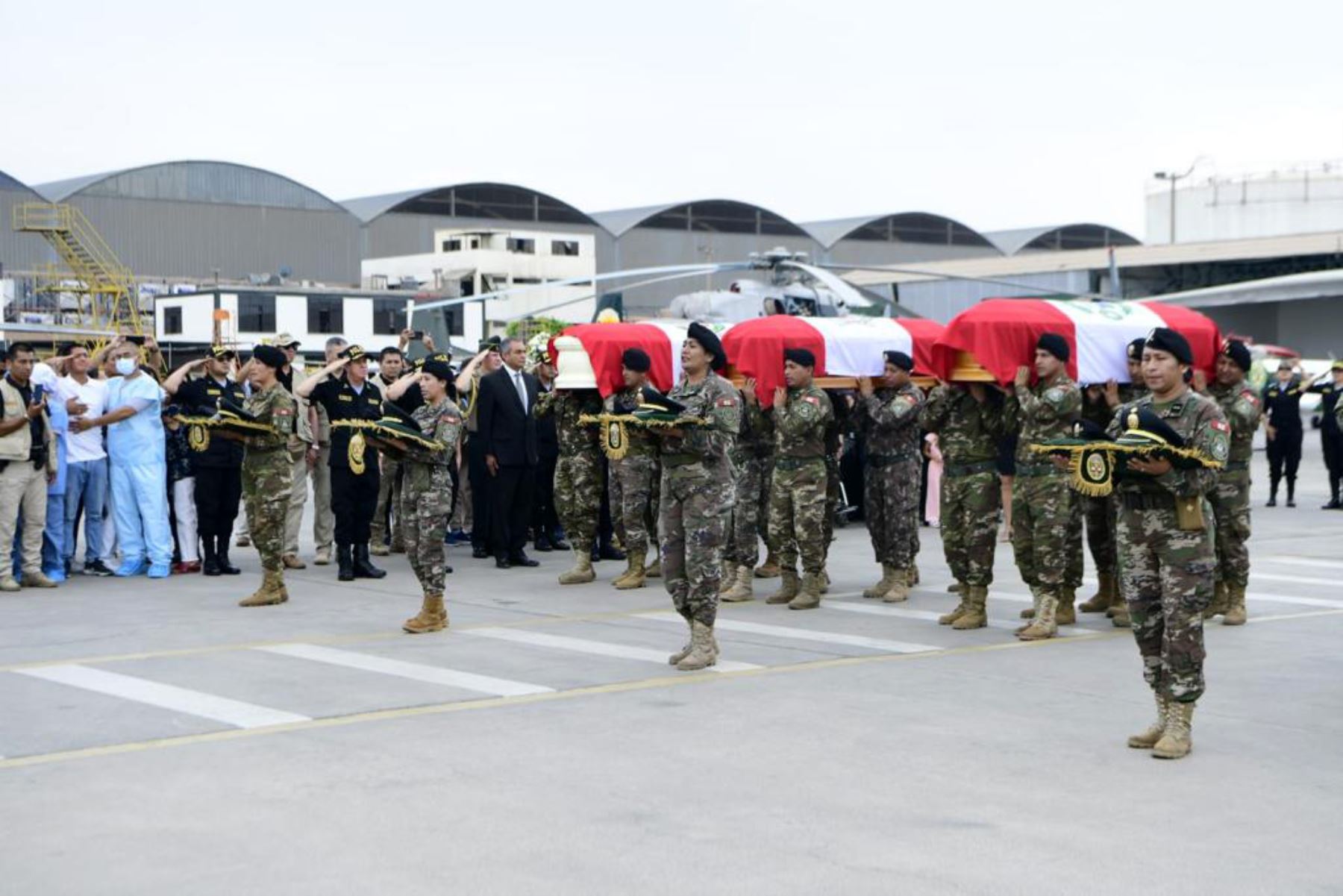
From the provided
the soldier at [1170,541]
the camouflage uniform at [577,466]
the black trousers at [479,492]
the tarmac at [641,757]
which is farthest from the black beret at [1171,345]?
the black trousers at [479,492]

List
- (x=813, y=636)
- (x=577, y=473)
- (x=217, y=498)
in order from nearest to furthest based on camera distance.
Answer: (x=813, y=636) → (x=217, y=498) → (x=577, y=473)

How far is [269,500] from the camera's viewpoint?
1217 cm

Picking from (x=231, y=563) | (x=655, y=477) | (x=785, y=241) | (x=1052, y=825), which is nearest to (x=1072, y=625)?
(x=655, y=477)

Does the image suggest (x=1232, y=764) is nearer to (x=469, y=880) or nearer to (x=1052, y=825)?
(x=1052, y=825)

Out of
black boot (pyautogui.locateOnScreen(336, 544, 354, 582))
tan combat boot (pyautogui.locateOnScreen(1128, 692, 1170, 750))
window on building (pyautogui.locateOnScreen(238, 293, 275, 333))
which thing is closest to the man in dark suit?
black boot (pyautogui.locateOnScreen(336, 544, 354, 582))

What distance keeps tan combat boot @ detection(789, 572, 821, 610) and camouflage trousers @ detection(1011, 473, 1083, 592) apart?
179 centimetres

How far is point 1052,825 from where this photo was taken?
6023 millimetres

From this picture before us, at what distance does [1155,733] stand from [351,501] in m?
8.20

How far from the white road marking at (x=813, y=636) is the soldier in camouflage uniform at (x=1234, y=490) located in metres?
2.21

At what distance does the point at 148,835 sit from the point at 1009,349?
22.7ft

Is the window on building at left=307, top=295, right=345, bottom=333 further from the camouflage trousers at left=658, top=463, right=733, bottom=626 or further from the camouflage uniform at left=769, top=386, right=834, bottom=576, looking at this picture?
the camouflage trousers at left=658, top=463, right=733, bottom=626

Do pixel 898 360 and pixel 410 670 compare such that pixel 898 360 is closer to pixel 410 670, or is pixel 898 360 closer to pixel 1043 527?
pixel 1043 527

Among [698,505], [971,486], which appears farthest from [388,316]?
[698,505]

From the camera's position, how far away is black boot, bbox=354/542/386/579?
45.9 feet
